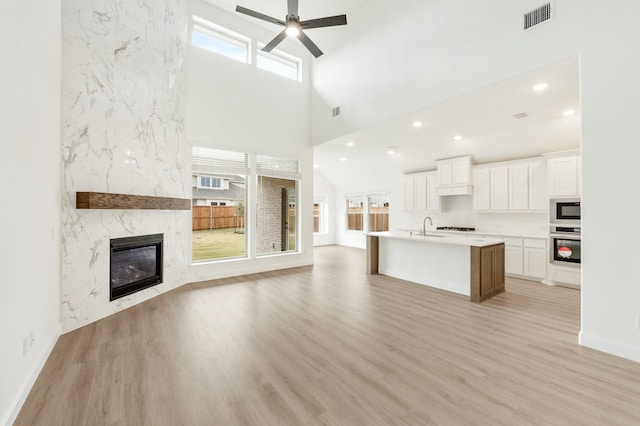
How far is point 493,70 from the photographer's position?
12.0ft

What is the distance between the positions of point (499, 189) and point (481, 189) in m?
0.40

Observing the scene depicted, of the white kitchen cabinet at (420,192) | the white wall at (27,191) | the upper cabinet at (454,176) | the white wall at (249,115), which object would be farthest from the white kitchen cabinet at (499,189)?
the white wall at (27,191)

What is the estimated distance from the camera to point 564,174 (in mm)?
5246

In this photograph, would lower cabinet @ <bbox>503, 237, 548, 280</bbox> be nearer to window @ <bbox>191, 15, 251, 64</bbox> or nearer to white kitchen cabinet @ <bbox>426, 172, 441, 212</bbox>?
white kitchen cabinet @ <bbox>426, 172, 441, 212</bbox>

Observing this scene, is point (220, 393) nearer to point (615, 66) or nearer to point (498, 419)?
point (498, 419)

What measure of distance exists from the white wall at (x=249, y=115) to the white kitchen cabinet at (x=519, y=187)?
464cm

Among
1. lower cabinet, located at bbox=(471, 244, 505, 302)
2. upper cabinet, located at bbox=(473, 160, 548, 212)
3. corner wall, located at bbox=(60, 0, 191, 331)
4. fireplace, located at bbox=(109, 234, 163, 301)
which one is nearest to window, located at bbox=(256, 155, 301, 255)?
corner wall, located at bbox=(60, 0, 191, 331)

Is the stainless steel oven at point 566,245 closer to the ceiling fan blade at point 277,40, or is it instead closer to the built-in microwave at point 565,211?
the built-in microwave at point 565,211

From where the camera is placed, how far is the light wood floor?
1932 millimetres

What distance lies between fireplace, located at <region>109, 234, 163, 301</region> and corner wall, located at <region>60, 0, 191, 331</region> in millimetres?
112

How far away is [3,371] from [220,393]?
137cm

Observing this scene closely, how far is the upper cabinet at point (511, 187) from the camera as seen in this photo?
5.89 m

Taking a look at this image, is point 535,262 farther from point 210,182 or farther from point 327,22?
point 210,182

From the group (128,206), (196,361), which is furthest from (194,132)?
(196,361)
